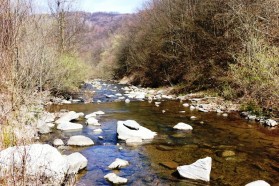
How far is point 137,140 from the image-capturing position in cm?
1005

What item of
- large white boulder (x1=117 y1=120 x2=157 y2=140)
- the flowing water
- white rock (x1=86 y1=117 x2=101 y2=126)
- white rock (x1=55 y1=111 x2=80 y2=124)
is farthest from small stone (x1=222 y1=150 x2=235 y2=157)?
white rock (x1=55 y1=111 x2=80 y2=124)

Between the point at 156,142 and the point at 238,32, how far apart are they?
11.1 metres

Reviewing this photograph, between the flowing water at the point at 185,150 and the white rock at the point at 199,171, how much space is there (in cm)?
15

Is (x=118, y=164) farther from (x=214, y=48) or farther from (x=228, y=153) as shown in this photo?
(x=214, y=48)

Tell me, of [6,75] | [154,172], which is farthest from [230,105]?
[6,75]

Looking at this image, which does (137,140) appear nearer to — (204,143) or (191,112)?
(204,143)

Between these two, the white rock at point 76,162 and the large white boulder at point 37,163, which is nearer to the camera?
the large white boulder at point 37,163

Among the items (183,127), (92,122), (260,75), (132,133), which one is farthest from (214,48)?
(132,133)

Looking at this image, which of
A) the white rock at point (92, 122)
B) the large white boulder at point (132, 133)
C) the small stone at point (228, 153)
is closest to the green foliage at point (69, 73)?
the white rock at point (92, 122)

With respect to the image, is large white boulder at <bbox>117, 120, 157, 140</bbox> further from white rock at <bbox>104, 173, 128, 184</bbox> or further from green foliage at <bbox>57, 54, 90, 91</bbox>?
green foliage at <bbox>57, 54, 90, 91</bbox>

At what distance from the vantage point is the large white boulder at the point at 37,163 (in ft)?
13.9

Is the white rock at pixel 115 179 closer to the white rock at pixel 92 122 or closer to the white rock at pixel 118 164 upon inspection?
the white rock at pixel 118 164

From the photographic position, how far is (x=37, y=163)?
18.1 feet

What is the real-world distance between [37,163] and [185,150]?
192 inches
